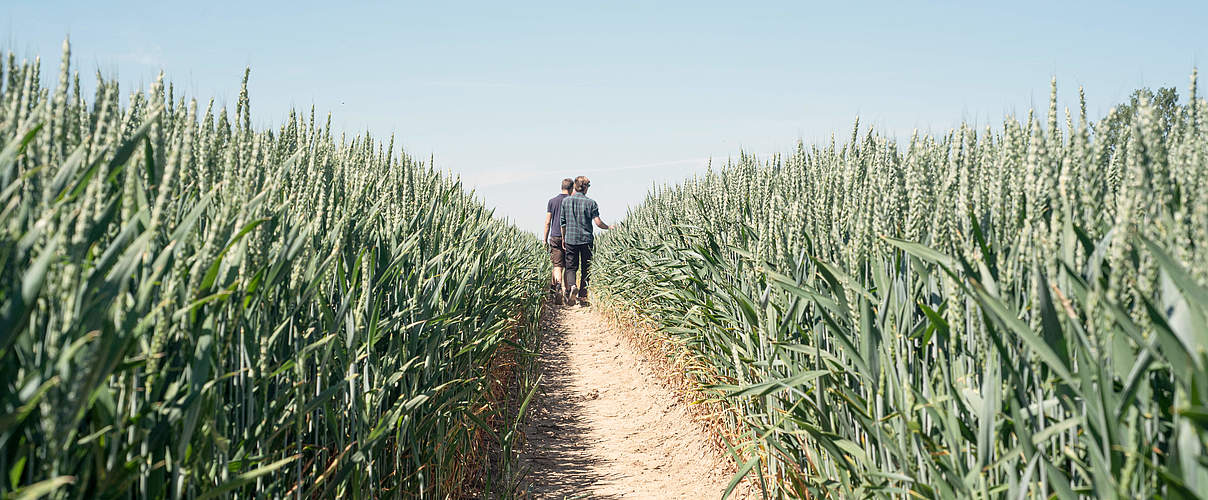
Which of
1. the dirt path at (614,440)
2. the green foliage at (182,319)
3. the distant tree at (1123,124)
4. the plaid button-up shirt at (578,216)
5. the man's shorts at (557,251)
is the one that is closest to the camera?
the green foliage at (182,319)

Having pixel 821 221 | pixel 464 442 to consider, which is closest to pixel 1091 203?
pixel 821 221

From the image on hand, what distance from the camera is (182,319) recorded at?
1.17m

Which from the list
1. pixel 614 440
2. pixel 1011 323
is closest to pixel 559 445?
pixel 614 440

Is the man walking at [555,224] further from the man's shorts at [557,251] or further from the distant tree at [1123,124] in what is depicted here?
the distant tree at [1123,124]

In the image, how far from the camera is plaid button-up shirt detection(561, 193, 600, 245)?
8.70 metres

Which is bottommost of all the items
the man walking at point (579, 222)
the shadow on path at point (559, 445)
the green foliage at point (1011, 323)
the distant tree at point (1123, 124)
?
the shadow on path at point (559, 445)

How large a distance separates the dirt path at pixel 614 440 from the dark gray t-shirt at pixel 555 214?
8.39 feet

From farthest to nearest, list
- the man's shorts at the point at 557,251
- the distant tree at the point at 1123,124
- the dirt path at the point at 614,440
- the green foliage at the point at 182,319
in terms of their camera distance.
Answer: the man's shorts at the point at 557,251 → the dirt path at the point at 614,440 → the distant tree at the point at 1123,124 → the green foliage at the point at 182,319

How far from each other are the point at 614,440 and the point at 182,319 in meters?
3.62

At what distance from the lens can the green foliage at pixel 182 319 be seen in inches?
35.1

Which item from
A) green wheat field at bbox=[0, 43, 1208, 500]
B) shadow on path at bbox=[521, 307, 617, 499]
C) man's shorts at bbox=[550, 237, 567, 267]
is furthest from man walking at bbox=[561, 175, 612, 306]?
green wheat field at bbox=[0, 43, 1208, 500]

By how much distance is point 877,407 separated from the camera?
1.58 m

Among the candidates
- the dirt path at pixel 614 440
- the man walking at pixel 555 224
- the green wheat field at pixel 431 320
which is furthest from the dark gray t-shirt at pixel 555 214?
the green wheat field at pixel 431 320

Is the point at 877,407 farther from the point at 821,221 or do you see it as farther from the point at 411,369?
the point at 411,369
